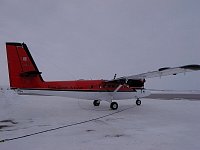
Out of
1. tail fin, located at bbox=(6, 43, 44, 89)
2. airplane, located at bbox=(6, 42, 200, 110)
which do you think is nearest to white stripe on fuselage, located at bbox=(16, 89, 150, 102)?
airplane, located at bbox=(6, 42, 200, 110)

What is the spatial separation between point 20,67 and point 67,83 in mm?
4091

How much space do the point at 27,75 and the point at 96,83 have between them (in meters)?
6.27

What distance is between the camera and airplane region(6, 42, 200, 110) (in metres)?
16.0

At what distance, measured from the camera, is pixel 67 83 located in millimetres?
18469

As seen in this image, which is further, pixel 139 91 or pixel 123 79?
pixel 139 91

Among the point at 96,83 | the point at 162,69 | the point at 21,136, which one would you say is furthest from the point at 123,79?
the point at 21,136

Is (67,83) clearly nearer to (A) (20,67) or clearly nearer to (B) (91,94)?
(B) (91,94)

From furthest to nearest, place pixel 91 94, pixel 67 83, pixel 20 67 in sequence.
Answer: pixel 91 94 → pixel 67 83 → pixel 20 67

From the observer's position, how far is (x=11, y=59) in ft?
52.0

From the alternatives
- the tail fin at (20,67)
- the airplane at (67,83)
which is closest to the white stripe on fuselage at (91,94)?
the airplane at (67,83)

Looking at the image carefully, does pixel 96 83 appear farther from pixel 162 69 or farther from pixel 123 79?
pixel 162 69

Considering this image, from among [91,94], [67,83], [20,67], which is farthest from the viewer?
[91,94]

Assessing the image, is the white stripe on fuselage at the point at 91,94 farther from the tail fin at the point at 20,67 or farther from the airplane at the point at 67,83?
the tail fin at the point at 20,67

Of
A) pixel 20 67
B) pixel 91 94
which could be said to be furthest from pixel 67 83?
pixel 20 67
